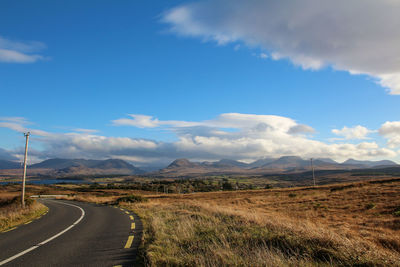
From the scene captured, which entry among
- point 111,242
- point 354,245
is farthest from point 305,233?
point 111,242

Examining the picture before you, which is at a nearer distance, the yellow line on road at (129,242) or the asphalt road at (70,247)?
the asphalt road at (70,247)

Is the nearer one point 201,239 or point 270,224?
point 201,239

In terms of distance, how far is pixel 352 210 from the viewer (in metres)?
25.3

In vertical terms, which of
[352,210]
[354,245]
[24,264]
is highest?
[354,245]

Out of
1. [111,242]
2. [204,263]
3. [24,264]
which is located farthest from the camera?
[111,242]

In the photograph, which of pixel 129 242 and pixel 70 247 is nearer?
pixel 70 247

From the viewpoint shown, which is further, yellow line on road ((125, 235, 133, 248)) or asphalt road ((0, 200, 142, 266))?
yellow line on road ((125, 235, 133, 248))

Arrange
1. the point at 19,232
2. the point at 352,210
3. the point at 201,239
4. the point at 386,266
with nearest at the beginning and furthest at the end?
the point at 386,266, the point at 201,239, the point at 19,232, the point at 352,210

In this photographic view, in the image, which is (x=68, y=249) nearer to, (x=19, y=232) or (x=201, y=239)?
(x=201, y=239)

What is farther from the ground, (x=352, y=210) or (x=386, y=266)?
(x=386, y=266)

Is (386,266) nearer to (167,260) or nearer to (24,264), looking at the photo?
(167,260)

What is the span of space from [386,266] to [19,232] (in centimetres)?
1629

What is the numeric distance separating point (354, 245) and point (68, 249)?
9.85 m

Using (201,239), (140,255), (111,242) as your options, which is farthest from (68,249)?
(201,239)
